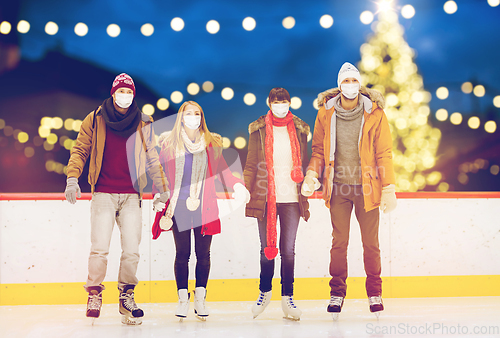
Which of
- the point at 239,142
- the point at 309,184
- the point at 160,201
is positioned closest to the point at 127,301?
the point at 160,201

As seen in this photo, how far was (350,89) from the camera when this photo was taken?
2508 millimetres

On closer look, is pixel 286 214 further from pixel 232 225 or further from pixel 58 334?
pixel 58 334

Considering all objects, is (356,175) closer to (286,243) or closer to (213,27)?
(286,243)

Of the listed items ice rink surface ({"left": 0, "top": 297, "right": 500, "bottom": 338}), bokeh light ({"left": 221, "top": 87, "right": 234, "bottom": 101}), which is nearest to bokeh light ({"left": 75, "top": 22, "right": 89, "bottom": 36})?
bokeh light ({"left": 221, "top": 87, "right": 234, "bottom": 101})

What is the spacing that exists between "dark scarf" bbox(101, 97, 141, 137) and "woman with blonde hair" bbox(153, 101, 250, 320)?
0.22 metres

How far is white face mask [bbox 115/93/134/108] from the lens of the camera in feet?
8.13

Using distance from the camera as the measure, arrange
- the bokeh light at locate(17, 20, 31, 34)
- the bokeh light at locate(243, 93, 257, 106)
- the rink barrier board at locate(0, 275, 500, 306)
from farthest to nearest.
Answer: the bokeh light at locate(243, 93, 257, 106)
the bokeh light at locate(17, 20, 31, 34)
the rink barrier board at locate(0, 275, 500, 306)

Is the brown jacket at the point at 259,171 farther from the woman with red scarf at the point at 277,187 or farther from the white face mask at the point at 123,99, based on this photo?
the white face mask at the point at 123,99

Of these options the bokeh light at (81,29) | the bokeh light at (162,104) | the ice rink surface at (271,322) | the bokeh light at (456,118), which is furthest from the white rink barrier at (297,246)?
the bokeh light at (81,29)

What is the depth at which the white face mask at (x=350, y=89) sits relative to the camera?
2.50 metres

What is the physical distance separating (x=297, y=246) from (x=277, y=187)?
2.88ft

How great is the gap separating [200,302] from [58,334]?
84cm

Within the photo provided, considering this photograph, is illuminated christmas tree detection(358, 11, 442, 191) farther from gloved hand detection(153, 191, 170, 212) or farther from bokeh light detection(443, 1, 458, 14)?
gloved hand detection(153, 191, 170, 212)

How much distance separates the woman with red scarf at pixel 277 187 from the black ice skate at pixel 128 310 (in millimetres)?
749
